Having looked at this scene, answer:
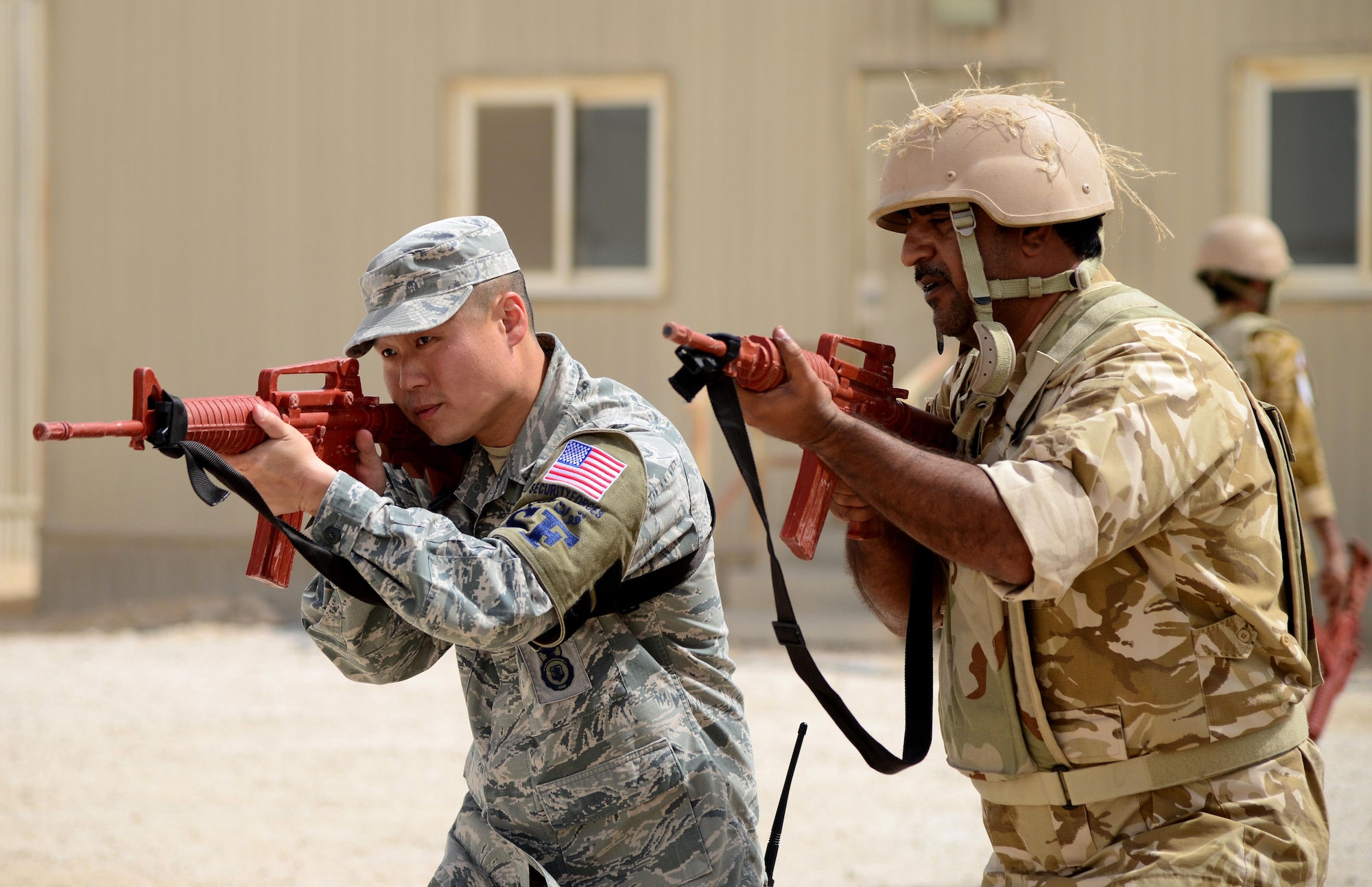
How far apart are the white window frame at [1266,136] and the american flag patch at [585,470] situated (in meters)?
8.29

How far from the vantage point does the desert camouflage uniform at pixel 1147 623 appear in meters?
1.99

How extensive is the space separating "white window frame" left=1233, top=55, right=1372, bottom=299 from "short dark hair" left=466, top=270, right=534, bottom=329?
8076mm

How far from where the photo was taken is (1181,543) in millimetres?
2119

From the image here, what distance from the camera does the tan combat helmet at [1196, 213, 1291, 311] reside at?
589 cm

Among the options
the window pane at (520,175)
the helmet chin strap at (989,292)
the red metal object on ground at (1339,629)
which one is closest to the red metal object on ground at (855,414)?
the helmet chin strap at (989,292)

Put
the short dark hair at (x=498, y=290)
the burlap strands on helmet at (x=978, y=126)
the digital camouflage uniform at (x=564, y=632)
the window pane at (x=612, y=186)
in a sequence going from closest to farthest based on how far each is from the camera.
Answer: the digital camouflage uniform at (x=564, y=632), the burlap strands on helmet at (x=978, y=126), the short dark hair at (x=498, y=290), the window pane at (x=612, y=186)

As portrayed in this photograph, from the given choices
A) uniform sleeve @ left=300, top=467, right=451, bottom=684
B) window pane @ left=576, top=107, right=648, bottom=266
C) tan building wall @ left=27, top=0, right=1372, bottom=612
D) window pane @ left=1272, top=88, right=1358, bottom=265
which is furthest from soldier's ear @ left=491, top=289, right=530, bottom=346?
window pane @ left=1272, top=88, right=1358, bottom=265

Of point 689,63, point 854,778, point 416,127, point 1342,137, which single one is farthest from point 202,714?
point 1342,137

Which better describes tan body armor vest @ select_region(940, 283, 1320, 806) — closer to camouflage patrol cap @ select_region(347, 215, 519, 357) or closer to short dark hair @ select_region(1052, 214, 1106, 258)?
short dark hair @ select_region(1052, 214, 1106, 258)

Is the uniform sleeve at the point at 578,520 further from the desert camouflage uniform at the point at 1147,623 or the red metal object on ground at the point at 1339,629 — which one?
the red metal object on ground at the point at 1339,629

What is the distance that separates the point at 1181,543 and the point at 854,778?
14.7 feet

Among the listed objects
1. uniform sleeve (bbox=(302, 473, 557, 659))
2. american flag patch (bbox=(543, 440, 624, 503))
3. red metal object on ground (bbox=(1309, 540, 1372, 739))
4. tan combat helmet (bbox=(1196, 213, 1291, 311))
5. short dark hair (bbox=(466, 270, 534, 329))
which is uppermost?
tan combat helmet (bbox=(1196, 213, 1291, 311))

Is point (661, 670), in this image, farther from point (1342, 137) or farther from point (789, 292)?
point (1342, 137)

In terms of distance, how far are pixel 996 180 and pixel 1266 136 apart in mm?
8285
